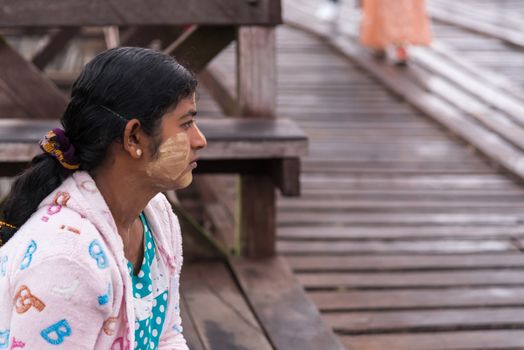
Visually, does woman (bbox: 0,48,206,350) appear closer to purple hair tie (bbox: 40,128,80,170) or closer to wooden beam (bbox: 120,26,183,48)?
purple hair tie (bbox: 40,128,80,170)

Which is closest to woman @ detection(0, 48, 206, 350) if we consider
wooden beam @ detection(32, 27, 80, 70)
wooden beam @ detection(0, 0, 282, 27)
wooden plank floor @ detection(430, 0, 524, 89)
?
wooden beam @ detection(0, 0, 282, 27)

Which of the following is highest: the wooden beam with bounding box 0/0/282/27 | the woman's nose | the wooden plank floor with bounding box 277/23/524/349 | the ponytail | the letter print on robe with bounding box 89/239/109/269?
the wooden beam with bounding box 0/0/282/27

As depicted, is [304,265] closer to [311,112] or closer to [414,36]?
[311,112]

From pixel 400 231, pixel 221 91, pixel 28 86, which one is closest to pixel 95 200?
pixel 28 86

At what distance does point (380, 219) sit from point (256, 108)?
1.21 m

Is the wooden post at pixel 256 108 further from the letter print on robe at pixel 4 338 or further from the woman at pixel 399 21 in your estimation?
the woman at pixel 399 21

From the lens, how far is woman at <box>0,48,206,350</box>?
1.58 meters

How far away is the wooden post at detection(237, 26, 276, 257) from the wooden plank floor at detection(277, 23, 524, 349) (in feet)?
0.73

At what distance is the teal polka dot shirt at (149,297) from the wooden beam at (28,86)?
1.57 metres

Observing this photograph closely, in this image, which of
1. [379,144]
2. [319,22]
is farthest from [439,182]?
[319,22]

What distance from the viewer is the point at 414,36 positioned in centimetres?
744

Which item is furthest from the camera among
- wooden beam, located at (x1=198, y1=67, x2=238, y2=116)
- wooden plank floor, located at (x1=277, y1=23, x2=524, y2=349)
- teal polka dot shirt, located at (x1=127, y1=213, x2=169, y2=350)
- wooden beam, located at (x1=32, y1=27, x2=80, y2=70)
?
wooden beam, located at (x1=32, y1=27, x2=80, y2=70)

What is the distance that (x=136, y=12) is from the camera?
321 centimetres

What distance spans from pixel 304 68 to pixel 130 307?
6323 mm
